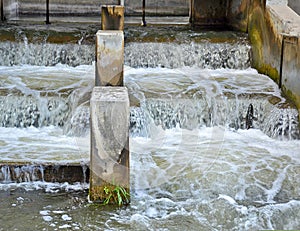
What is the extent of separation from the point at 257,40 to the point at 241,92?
85.5 inches

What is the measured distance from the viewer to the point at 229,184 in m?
5.60

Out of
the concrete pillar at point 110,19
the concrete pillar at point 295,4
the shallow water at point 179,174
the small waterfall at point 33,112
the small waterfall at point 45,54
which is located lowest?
the shallow water at point 179,174

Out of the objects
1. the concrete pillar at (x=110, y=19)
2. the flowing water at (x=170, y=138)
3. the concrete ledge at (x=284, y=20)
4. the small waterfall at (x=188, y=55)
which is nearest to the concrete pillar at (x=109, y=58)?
the flowing water at (x=170, y=138)

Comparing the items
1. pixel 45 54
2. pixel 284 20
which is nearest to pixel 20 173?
pixel 45 54

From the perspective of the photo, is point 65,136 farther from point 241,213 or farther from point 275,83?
point 275,83

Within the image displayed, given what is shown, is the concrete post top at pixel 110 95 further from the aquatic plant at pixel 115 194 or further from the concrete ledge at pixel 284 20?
the concrete ledge at pixel 284 20

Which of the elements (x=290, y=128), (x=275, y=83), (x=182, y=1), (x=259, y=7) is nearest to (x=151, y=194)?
(x=290, y=128)

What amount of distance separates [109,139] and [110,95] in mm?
435

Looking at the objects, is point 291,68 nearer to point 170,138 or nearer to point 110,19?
point 170,138

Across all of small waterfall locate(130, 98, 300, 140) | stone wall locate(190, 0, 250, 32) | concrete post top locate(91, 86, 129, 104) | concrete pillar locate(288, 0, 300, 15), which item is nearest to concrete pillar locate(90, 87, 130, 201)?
concrete post top locate(91, 86, 129, 104)

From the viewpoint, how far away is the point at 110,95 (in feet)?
16.4

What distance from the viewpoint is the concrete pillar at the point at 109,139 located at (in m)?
4.82

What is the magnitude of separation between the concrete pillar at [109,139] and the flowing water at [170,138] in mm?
334

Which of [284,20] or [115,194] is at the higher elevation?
[284,20]
